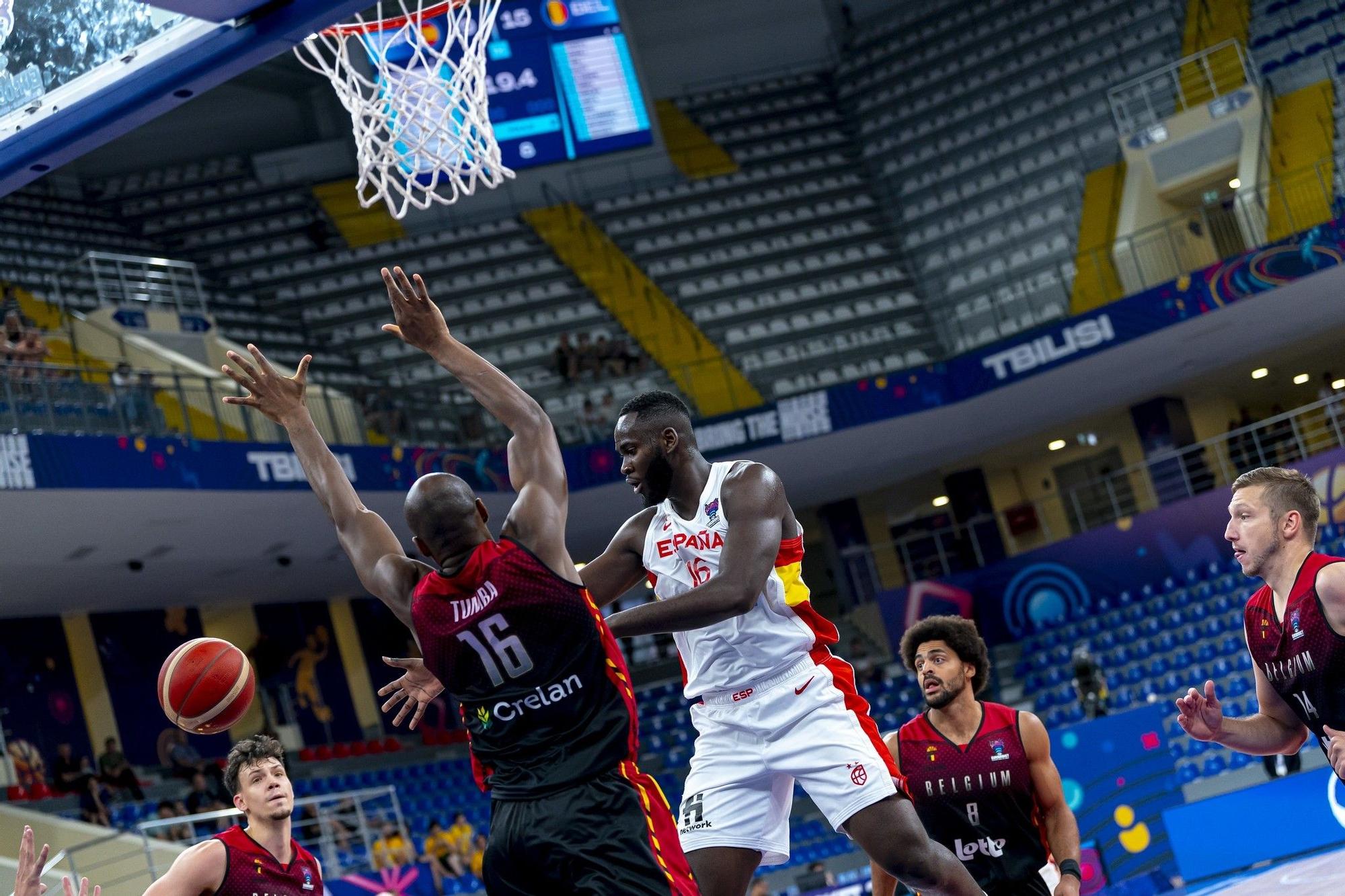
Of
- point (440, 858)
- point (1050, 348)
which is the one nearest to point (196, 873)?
point (440, 858)

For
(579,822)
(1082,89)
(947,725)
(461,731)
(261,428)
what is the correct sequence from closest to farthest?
1. (579,822)
2. (947,725)
3. (261,428)
4. (461,731)
5. (1082,89)

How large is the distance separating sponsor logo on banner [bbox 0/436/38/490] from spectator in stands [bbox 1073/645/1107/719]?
11.4 metres

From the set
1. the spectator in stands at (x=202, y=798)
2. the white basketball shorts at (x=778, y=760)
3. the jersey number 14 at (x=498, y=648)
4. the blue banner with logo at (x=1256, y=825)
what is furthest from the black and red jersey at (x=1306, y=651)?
the spectator in stands at (x=202, y=798)

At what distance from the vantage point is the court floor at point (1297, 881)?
6.42 metres

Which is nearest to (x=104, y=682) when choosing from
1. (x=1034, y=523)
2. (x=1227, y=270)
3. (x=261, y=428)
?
(x=261, y=428)

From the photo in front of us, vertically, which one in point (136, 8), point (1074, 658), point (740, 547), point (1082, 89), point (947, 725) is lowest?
point (1074, 658)

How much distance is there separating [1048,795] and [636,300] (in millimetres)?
19632

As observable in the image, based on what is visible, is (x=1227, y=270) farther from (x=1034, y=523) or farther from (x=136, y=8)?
(x=136, y=8)

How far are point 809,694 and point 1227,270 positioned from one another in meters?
15.8

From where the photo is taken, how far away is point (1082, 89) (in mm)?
24453

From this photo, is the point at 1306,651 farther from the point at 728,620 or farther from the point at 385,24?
the point at 385,24

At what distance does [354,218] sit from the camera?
2561cm

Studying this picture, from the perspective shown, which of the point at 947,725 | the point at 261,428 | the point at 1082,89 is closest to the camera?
the point at 947,725

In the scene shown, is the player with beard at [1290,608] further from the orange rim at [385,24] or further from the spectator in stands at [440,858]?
the spectator in stands at [440,858]
